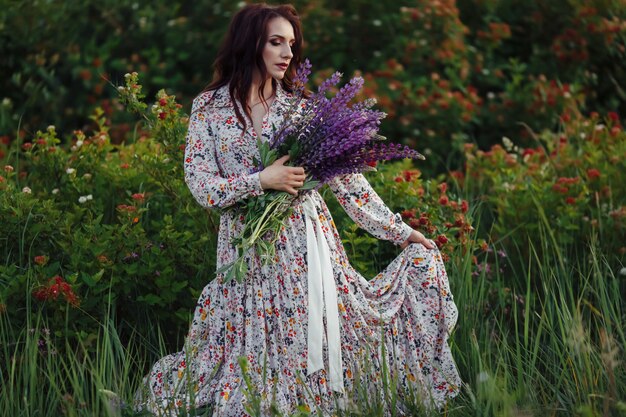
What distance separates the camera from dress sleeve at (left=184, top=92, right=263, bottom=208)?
3264mm

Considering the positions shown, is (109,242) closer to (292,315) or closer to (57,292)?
(57,292)

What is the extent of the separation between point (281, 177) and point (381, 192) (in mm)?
1317

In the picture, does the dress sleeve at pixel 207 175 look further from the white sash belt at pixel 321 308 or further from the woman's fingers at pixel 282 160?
the white sash belt at pixel 321 308

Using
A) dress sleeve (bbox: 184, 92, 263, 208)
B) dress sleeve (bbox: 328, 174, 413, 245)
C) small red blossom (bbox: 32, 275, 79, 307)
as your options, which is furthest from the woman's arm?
small red blossom (bbox: 32, 275, 79, 307)

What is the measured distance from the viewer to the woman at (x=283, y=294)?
11.0ft

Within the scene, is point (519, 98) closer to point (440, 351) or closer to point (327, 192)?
point (327, 192)

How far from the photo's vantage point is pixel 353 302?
3.52 m

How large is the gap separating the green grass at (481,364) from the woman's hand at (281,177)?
0.69 meters

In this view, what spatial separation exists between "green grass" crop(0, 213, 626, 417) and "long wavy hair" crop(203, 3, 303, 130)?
3.19 ft

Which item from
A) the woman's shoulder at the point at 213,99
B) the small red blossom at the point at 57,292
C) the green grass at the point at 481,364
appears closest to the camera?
the green grass at the point at 481,364

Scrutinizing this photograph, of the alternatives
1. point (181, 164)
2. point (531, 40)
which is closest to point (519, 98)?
point (531, 40)

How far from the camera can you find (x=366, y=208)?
11.9 ft

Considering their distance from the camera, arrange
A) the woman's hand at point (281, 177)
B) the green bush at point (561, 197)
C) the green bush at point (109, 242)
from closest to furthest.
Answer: the woman's hand at point (281, 177)
the green bush at point (109, 242)
the green bush at point (561, 197)

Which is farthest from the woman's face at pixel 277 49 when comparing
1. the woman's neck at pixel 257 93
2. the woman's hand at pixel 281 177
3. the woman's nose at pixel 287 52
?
the woman's hand at pixel 281 177
